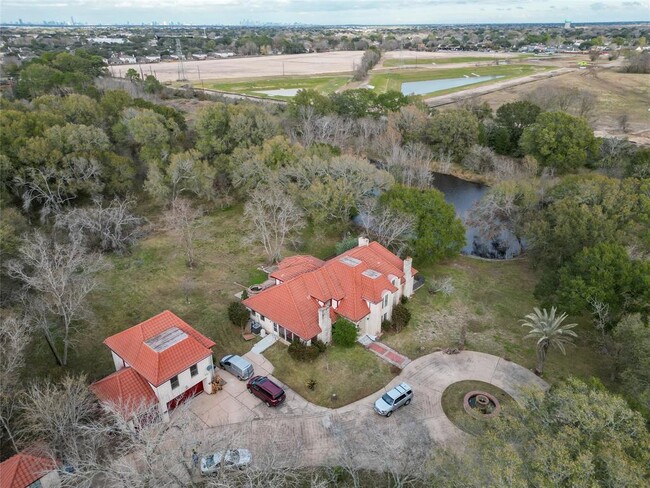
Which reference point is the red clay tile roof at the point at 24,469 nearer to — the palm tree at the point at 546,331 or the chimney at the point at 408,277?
the chimney at the point at 408,277

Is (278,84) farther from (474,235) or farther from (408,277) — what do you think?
(408,277)

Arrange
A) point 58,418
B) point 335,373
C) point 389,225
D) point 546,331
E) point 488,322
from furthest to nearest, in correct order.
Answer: point 389,225 → point 488,322 → point 335,373 → point 546,331 → point 58,418

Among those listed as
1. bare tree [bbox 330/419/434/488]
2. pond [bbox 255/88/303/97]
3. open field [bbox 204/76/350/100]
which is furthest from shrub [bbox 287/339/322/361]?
open field [bbox 204/76/350/100]

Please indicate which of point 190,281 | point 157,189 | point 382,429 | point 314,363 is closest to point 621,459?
point 382,429

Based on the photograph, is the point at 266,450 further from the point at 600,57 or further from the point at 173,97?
the point at 600,57

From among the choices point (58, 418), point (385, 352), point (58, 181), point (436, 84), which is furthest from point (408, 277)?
point (436, 84)

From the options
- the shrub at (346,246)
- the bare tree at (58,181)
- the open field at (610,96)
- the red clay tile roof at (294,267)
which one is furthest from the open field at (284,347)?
the open field at (610,96)
